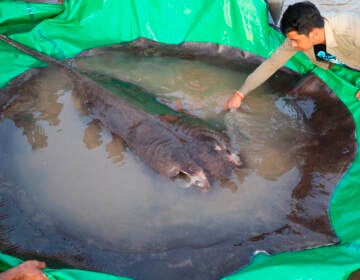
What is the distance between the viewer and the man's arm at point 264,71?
371 centimetres

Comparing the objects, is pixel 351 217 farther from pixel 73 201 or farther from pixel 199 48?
pixel 199 48

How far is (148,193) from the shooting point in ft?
10.5

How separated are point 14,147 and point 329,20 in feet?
11.2

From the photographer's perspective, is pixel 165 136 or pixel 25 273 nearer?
pixel 25 273

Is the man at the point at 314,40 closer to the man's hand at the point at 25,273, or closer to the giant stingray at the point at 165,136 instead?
the giant stingray at the point at 165,136

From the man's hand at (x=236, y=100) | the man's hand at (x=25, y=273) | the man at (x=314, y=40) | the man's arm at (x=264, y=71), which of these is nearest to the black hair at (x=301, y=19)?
the man at (x=314, y=40)

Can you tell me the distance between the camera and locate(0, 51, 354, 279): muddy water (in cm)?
268

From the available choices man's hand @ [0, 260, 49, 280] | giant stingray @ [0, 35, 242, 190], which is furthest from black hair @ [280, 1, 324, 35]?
man's hand @ [0, 260, 49, 280]

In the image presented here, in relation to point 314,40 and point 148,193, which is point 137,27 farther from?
point 148,193

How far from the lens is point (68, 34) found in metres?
4.92

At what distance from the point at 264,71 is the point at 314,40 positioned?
613 mm

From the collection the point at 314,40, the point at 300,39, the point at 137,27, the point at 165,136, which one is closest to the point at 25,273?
the point at 165,136

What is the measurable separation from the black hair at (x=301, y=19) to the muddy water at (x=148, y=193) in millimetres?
989

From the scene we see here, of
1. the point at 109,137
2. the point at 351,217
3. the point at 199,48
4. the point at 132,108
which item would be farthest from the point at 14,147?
the point at 351,217
